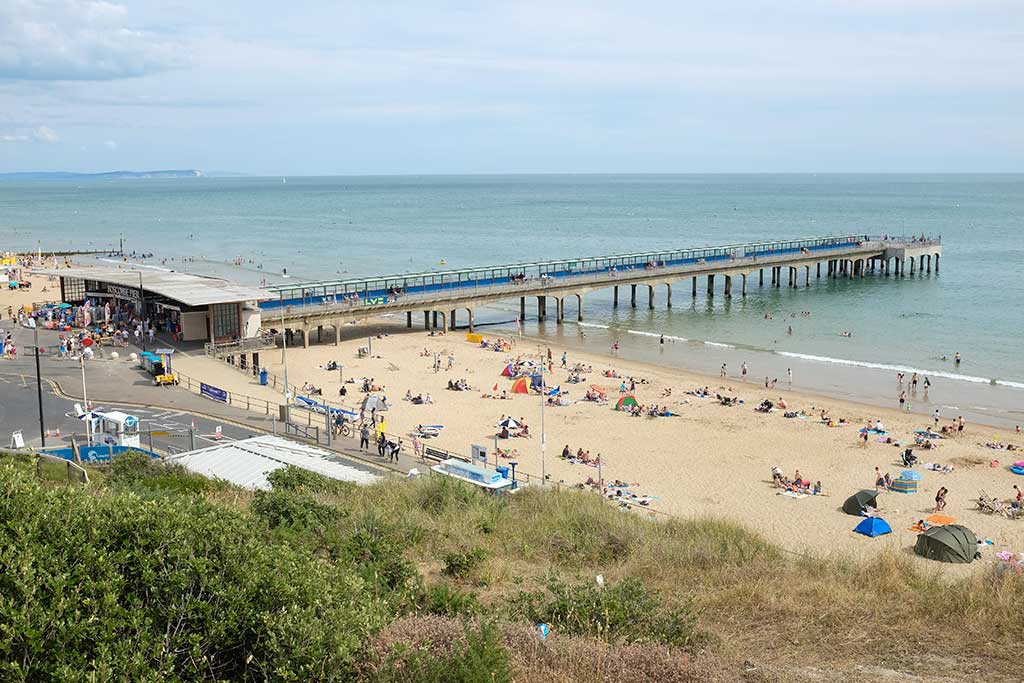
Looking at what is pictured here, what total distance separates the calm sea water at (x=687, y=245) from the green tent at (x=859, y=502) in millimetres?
16372

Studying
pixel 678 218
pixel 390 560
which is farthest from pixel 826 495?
pixel 678 218

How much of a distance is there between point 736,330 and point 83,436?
120ft

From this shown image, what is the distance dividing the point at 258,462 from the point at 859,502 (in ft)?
47.1

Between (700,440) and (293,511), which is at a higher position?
(293,511)

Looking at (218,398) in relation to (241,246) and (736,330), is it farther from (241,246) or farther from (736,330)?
(241,246)

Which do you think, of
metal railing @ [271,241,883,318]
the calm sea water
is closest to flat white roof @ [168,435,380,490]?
metal railing @ [271,241,883,318]

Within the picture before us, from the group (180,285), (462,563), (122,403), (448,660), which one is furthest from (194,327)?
(448,660)

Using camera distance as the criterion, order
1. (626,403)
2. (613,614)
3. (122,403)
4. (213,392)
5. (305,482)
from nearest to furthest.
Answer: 1. (613,614)
2. (305,482)
3. (122,403)
4. (213,392)
5. (626,403)

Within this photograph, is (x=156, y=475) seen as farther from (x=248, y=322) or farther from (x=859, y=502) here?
(x=248, y=322)

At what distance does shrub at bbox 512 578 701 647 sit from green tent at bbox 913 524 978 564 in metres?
10.9

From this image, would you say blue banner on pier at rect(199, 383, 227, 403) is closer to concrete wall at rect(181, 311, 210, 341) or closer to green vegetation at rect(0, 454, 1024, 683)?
concrete wall at rect(181, 311, 210, 341)

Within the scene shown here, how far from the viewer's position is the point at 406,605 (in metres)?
9.48

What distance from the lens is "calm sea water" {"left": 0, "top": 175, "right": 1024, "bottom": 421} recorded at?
4644 centimetres

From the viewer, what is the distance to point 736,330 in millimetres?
50906
